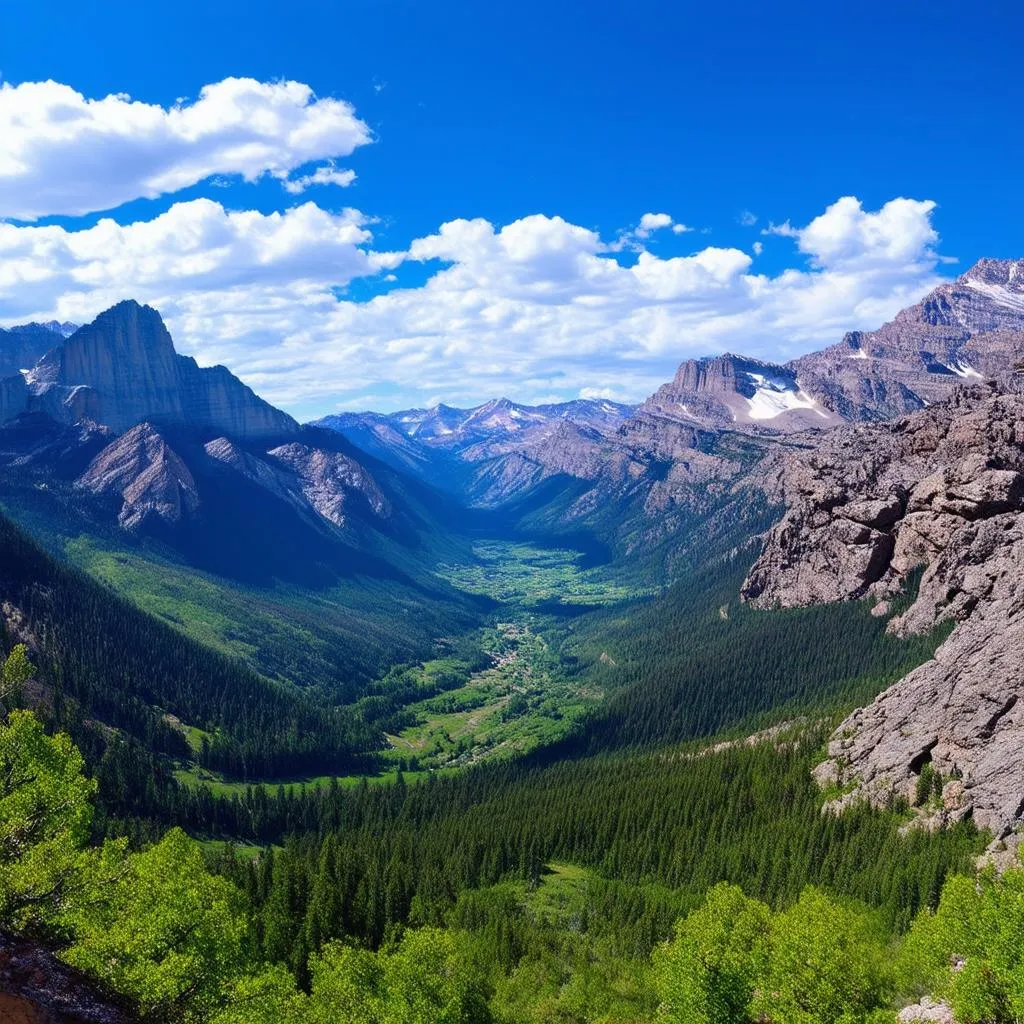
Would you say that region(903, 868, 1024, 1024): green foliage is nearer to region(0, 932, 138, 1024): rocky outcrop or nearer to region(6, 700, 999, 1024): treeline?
region(6, 700, 999, 1024): treeline

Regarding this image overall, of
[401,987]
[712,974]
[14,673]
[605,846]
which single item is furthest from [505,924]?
[14,673]

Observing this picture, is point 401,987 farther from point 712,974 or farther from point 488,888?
point 488,888

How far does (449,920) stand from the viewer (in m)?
108

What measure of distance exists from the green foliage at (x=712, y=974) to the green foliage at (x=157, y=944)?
3407 centimetres

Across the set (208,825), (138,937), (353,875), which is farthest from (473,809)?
(138,937)

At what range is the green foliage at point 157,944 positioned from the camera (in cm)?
3462

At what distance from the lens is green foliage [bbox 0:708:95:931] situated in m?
31.4

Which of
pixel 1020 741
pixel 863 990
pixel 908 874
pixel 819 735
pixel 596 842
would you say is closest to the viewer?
pixel 863 990

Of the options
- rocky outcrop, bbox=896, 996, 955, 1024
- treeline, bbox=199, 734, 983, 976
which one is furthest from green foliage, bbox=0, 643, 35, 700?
rocky outcrop, bbox=896, 996, 955, 1024

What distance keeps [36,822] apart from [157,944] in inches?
389

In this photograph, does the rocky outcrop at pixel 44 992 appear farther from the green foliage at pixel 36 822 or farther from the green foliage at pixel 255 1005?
the green foliage at pixel 255 1005

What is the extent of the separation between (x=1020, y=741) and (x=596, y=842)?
76870 millimetres

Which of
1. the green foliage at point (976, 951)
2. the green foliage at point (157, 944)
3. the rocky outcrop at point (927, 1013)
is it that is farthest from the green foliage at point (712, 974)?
the green foliage at point (157, 944)

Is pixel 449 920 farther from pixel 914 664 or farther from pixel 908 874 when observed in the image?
pixel 914 664
